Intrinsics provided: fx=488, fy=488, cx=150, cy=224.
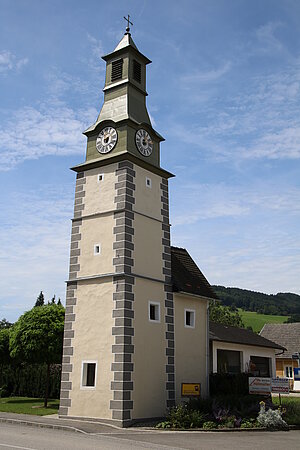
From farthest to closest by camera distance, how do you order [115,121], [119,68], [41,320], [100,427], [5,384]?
→ [5,384] → [41,320] → [119,68] → [115,121] → [100,427]

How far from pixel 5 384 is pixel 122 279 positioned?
19.4m

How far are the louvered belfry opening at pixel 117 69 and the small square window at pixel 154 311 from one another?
1134cm

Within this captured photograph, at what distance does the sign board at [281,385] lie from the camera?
64.0 feet

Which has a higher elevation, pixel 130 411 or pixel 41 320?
pixel 41 320

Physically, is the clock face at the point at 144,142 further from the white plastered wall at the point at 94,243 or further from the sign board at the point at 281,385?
the sign board at the point at 281,385

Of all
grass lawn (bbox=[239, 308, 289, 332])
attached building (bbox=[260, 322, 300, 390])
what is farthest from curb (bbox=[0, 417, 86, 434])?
grass lawn (bbox=[239, 308, 289, 332])

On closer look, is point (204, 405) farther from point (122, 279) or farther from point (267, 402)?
point (122, 279)

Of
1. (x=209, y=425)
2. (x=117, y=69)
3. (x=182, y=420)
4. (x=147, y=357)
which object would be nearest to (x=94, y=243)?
(x=147, y=357)

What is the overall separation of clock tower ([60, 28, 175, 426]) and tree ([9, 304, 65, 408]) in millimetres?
4581

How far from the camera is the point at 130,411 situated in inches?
738

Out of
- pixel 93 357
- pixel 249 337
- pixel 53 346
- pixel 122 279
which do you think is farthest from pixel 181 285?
pixel 249 337

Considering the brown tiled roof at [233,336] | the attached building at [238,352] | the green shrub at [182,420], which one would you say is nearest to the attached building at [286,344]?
the attached building at [238,352]

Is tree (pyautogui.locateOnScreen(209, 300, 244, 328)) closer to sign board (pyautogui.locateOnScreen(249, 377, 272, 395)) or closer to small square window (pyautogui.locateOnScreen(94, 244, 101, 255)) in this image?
sign board (pyautogui.locateOnScreen(249, 377, 272, 395))

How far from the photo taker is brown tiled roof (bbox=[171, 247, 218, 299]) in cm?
2324
